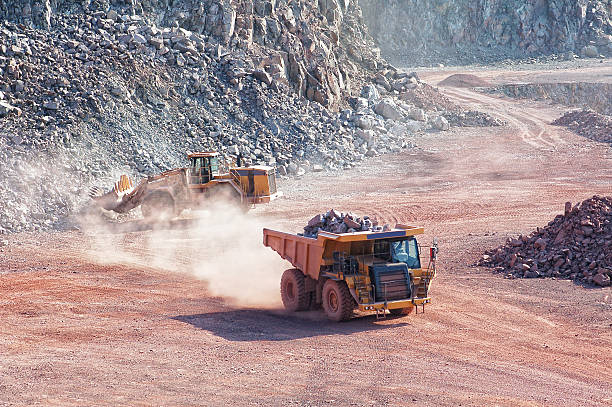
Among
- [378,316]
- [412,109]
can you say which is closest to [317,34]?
[412,109]

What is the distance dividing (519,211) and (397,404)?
1784 cm

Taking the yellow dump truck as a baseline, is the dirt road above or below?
below

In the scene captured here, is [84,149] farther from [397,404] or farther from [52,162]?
[397,404]

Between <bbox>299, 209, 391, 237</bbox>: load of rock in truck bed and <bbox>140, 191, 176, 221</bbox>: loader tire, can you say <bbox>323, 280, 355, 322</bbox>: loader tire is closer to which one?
<bbox>299, 209, 391, 237</bbox>: load of rock in truck bed

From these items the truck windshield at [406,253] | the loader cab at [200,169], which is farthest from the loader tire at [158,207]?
the truck windshield at [406,253]

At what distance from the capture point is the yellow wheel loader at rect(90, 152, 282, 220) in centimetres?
2486

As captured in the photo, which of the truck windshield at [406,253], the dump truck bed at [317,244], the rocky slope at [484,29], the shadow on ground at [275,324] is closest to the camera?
the shadow on ground at [275,324]

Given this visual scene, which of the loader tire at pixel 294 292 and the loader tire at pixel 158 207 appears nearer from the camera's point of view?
the loader tire at pixel 294 292

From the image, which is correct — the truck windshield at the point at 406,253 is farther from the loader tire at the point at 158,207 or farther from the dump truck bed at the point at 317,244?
the loader tire at the point at 158,207

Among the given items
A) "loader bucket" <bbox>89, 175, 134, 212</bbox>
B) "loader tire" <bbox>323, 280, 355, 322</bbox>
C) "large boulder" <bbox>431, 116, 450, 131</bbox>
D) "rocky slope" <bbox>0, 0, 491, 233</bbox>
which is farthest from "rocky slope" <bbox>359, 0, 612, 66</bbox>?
"loader tire" <bbox>323, 280, 355, 322</bbox>

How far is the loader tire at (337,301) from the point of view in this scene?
1340cm

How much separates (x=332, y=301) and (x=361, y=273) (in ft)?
2.86

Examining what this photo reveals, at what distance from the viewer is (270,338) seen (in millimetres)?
12961

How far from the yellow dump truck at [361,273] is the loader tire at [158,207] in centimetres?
1125
